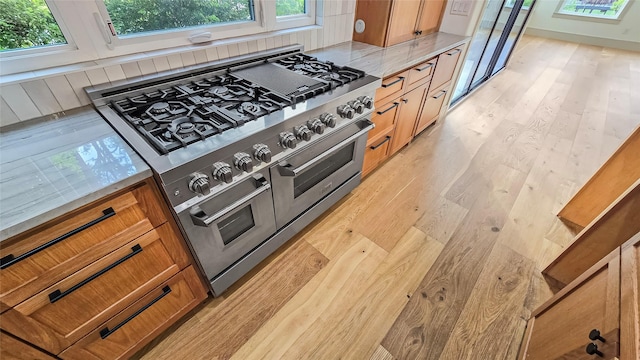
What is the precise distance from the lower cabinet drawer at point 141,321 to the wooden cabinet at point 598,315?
56.1 inches

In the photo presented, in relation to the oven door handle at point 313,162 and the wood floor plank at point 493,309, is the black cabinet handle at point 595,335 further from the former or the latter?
the oven door handle at point 313,162

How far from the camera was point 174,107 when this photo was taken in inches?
45.1

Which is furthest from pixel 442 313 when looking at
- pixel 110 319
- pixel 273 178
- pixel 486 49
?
pixel 486 49

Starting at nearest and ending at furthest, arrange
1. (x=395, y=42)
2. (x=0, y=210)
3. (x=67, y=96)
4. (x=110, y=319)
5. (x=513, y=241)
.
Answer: (x=0, y=210) < (x=110, y=319) < (x=67, y=96) < (x=513, y=241) < (x=395, y=42)

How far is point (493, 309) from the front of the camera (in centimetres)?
140

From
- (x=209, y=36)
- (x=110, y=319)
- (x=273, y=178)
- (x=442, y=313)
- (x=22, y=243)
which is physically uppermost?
(x=209, y=36)

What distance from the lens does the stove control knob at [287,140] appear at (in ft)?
3.65

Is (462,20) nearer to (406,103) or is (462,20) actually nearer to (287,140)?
(406,103)

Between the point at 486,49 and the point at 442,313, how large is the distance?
350 cm

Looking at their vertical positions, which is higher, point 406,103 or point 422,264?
point 406,103

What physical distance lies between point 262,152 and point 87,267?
662mm

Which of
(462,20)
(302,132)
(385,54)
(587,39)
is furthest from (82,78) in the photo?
(587,39)

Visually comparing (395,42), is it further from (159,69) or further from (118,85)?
(118,85)

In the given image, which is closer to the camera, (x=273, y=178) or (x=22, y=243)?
(x=22, y=243)
